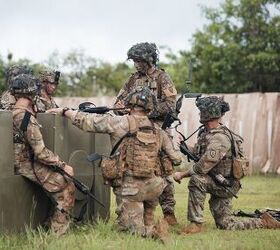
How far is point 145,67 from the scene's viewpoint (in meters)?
9.70

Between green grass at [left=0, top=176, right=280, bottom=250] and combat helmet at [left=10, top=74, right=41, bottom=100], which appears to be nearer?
green grass at [left=0, top=176, right=280, bottom=250]

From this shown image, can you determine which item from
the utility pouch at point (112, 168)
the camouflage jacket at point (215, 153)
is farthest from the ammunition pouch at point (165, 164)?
the camouflage jacket at point (215, 153)

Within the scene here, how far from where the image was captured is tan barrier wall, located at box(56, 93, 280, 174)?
1767 cm

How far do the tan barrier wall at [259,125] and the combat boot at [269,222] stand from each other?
823 centimetres

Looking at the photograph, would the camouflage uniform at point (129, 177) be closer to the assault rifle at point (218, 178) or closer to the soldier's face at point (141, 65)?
the assault rifle at point (218, 178)

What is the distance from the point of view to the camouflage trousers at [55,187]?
25.9 feet

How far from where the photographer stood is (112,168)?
26.6 feet

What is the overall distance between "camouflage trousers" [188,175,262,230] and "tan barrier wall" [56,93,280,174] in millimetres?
8342

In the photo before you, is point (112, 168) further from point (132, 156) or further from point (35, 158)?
point (35, 158)

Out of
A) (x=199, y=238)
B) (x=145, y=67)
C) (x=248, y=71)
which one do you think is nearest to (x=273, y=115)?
(x=248, y=71)

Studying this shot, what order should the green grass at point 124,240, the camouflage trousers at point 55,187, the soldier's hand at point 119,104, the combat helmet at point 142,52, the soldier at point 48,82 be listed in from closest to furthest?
the green grass at point 124,240
the camouflage trousers at point 55,187
the soldier's hand at point 119,104
the combat helmet at point 142,52
the soldier at point 48,82

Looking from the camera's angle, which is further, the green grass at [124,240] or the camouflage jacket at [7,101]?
the camouflage jacket at [7,101]

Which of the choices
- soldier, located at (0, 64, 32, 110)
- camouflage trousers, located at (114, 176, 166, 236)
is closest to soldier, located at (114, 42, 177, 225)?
soldier, located at (0, 64, 32, 110)

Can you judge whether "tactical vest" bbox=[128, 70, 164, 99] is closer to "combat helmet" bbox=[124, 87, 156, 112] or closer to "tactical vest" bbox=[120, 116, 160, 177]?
"combat helmet" bbox=[124, 87, 156, 112]
